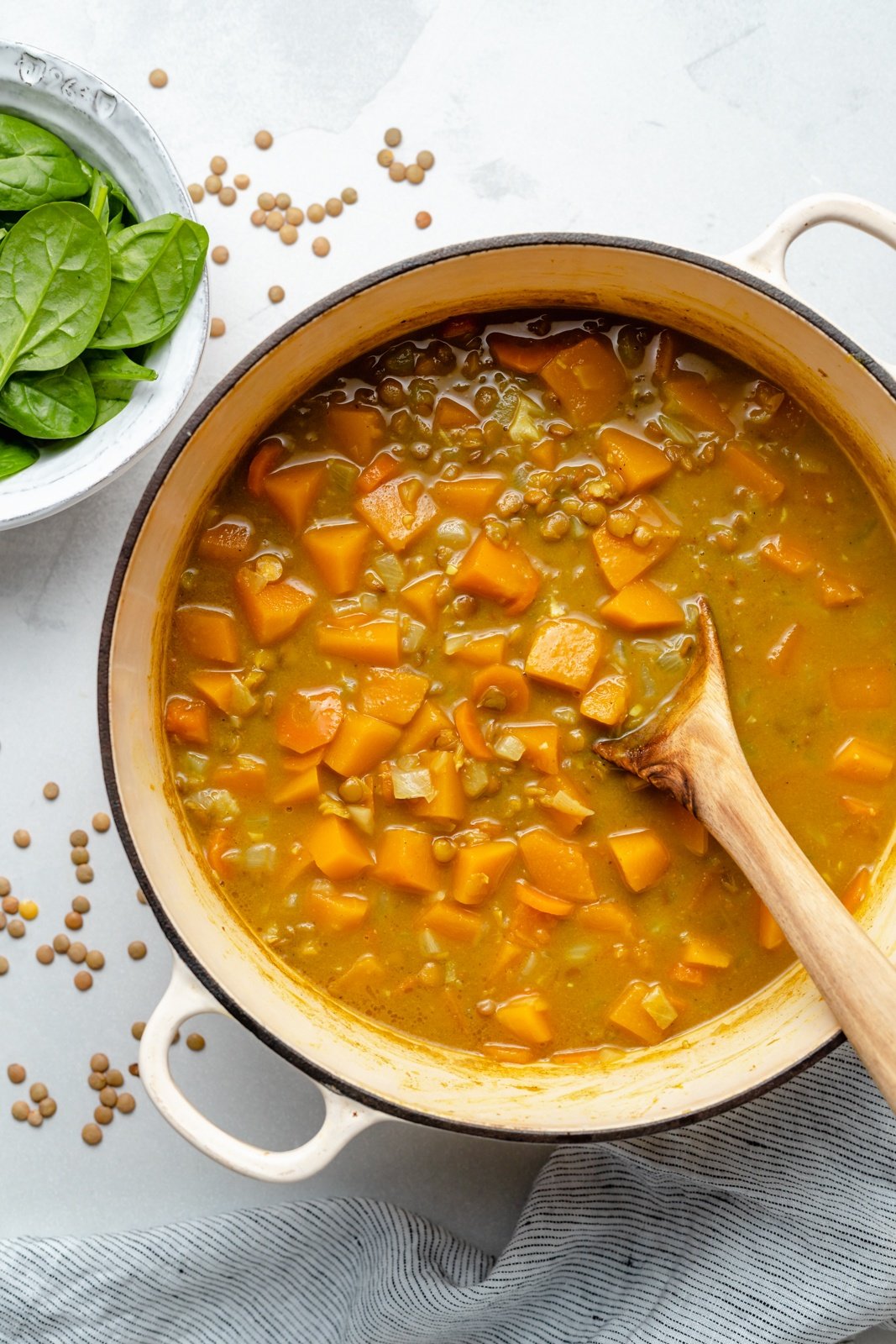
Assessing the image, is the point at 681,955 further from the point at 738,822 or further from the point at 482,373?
the point at 482,373

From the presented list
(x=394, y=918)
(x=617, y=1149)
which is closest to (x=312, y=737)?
(x=394, y=918)

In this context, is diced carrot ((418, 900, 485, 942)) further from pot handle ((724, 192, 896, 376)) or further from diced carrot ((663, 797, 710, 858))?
pot handle ((724, 192, 896, 376))

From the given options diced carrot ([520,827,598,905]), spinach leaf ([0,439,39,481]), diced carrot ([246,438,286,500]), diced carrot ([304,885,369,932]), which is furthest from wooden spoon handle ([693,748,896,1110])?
spinach leaf ([0,439,39,481])

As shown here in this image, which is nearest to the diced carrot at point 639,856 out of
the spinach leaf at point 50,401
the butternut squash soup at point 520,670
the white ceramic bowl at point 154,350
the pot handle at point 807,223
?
the butternut squash soup at point 520,670

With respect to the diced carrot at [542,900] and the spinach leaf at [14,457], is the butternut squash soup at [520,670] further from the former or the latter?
the spinach leaf at [14,457]

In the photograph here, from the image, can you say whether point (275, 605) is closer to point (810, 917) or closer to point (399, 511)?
point (399, 511)

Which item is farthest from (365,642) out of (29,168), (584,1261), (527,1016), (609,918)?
(584,1261)
